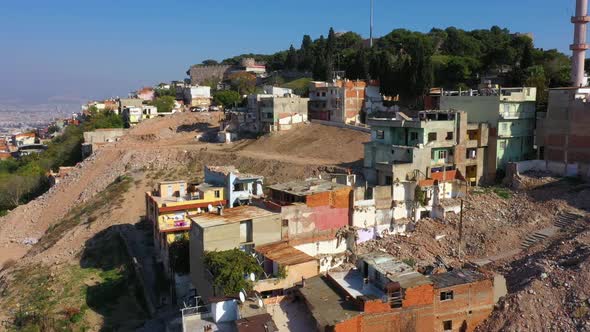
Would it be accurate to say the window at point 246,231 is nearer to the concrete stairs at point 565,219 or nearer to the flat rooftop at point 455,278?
the flat rooftop at point 455,278

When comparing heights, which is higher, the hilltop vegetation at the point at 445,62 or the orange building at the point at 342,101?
the hilltop vegetation at the point at 445,62

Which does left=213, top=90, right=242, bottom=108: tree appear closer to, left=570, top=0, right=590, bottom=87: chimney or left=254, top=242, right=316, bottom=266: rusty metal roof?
left=570, top=0, right=590, bottom=87: chimney

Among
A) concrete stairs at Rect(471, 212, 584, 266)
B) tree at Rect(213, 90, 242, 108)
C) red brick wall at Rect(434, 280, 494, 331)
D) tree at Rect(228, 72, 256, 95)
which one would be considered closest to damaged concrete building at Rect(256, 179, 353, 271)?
concrete stairs at Rect(471, 212, 584, 266)

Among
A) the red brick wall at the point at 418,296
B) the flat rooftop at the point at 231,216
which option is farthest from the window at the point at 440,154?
the red brick wall at the point at 418,296

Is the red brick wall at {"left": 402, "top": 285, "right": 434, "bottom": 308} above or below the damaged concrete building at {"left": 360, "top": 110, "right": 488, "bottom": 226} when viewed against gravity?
below

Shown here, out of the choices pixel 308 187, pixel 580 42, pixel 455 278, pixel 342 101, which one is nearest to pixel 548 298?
pixel 455 278

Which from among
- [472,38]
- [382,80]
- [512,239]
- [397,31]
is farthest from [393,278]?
[397,31]
